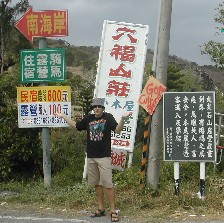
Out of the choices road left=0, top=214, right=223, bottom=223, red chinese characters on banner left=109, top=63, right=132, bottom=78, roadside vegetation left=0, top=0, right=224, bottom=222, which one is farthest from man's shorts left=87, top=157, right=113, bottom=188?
red chinese characters on banner left=109, top=63, right=132, bottom=78

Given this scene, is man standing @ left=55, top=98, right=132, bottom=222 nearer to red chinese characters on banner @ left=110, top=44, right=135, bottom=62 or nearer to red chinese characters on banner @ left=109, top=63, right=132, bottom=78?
red chinese characters on banner @ left=109, top=63, right=132, bottom=78

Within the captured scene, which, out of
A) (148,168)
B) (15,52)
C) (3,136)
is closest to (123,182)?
(148,168)

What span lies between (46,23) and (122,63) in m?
1.75

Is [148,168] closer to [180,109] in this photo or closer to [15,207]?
[180,109]

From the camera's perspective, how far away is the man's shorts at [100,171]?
22.5 ft

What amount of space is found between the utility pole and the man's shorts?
119 centimetres

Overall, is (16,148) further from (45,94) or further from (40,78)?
(40,78)

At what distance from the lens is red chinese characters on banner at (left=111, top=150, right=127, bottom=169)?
9508 mm

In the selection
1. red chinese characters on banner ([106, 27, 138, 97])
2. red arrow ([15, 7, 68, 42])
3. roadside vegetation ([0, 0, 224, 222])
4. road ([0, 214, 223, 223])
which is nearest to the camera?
road ([0, 214, 223, 223])

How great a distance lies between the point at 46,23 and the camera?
859cm

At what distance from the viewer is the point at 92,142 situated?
22.8 feet

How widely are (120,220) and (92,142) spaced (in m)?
1.18

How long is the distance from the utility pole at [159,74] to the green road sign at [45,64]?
1.87 metres

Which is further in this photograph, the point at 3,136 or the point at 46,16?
the point at 3,136
